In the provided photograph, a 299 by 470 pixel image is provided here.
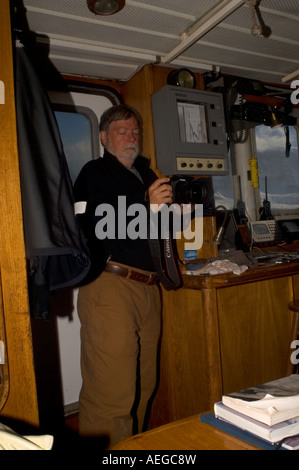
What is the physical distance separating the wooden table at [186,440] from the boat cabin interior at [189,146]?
96 centimetres

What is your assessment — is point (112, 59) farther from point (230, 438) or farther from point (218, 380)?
point (230, 438)

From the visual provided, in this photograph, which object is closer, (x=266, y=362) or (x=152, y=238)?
(x=152, y=238)

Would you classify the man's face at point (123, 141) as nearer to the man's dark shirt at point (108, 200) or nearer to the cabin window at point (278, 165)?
the man's dark shirt at point (108, 200)

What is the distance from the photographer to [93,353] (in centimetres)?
194

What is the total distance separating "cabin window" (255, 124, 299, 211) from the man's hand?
1.80 metres

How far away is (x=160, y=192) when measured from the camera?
1.91 meters

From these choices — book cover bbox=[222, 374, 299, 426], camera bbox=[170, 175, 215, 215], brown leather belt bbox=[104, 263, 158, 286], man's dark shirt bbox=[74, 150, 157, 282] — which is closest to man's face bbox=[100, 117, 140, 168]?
man's dark shirt bbox=[74, 150, 157, 282]

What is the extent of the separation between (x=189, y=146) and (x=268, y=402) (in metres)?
1.89

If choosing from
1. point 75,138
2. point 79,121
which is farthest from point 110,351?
point 79,121

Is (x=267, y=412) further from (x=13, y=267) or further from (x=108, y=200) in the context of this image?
(x=108, y=200)

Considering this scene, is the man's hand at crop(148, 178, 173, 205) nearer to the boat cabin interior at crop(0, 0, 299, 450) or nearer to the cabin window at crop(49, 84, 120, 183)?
the boat cabin interior at crop(0, 0, 299, 450)

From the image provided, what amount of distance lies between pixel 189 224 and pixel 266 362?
96 cm

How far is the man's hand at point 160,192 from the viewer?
1909 mm

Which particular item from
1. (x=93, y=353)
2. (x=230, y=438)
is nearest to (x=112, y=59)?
(x=93, y=353)
